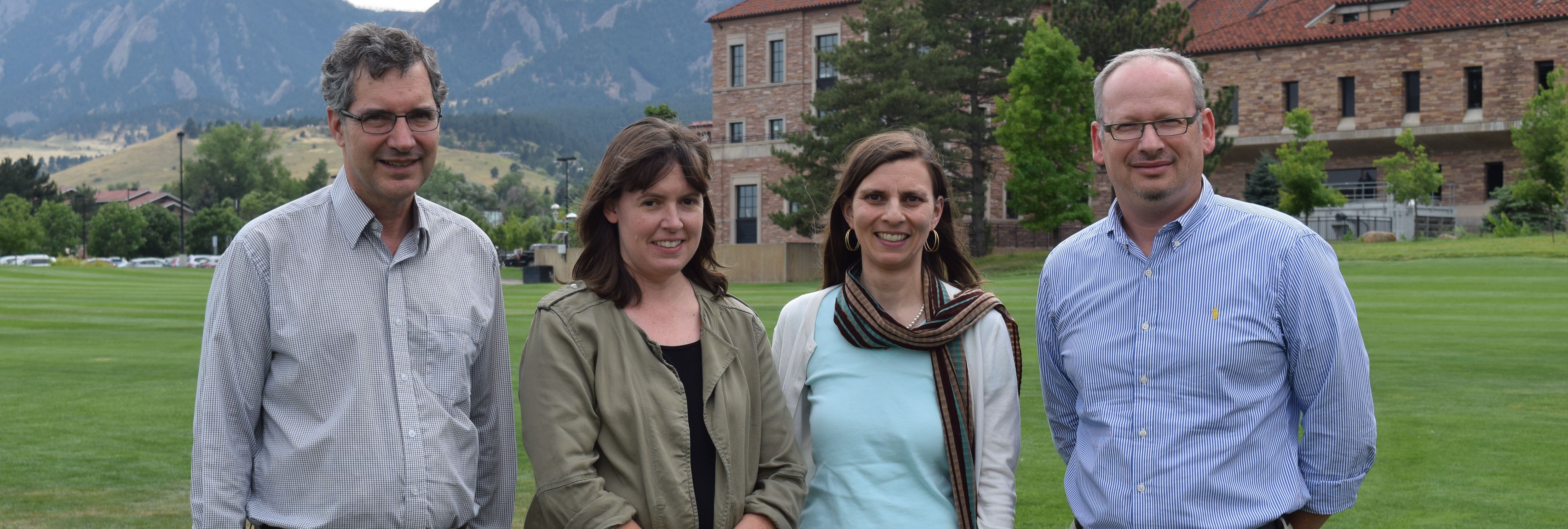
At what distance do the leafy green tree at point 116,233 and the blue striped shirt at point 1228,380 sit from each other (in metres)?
93.5

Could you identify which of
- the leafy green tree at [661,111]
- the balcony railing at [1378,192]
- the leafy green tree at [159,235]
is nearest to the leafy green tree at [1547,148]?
the balcony railing at [1378,192]

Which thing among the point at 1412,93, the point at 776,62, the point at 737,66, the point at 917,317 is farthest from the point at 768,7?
the point at 917,317

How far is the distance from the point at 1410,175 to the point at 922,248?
4173 cm

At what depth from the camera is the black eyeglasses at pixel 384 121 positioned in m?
3.13

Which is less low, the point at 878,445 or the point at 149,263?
the point at 878,445

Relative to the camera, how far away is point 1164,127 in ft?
10.6

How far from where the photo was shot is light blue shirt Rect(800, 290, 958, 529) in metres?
3.37

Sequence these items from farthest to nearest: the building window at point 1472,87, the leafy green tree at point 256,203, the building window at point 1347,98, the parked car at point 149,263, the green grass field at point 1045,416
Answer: the leafy green tree at point 256,203 < the parked car at point 149,263 < the building window at point 1347,98 < the building window at point 1472,87 < the green grass field at point 1045,416

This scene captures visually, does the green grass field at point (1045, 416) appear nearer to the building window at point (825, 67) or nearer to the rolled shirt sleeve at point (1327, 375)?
the rolled shirt sleeve at point (1327, 375)

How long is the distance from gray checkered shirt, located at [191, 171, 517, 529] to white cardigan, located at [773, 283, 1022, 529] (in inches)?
37.4

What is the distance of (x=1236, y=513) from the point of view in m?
3.11

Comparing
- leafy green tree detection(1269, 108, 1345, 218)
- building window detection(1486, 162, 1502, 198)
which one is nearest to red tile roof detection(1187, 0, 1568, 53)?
building window detection(1486, 162, 1502, 198)

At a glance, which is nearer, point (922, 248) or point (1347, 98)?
point (922, 248)

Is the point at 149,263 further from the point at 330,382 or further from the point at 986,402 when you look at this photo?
the point at 986,402
